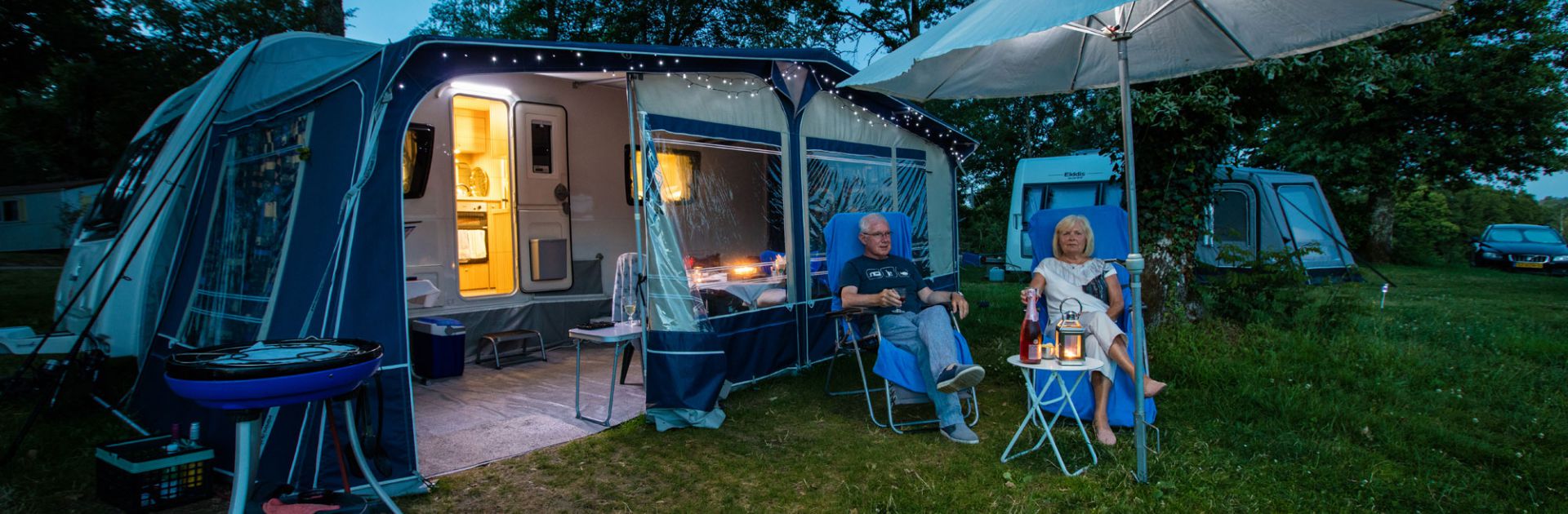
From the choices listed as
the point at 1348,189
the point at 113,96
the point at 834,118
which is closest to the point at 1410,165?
the point at 1348,189

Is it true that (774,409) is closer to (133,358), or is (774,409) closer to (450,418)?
(450,418)

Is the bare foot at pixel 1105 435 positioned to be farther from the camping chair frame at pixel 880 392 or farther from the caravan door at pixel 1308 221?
the caravan door at pixel 1308 221

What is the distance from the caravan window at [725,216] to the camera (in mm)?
4309

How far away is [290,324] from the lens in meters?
3.19

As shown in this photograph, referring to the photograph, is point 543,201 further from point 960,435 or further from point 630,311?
point 960,435

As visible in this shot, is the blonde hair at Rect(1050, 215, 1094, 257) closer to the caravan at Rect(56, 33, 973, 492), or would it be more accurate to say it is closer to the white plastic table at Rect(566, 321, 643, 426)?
the caravan at Rect(56, 33, 973, 492)

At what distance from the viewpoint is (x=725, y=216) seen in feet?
16.2

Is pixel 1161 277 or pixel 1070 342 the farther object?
pixel 1161 277

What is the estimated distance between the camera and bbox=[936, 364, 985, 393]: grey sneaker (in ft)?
11.0

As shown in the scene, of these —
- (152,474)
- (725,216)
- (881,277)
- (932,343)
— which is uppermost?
(725,216)

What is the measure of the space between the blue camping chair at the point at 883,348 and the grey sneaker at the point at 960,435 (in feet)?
0.53

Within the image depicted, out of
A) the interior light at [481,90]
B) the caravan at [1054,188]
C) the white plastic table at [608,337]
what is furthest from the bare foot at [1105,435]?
the caravan at [1054,188]

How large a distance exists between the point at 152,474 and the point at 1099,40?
4.10 m

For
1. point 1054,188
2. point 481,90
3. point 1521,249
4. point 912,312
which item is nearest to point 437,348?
point 481,90
